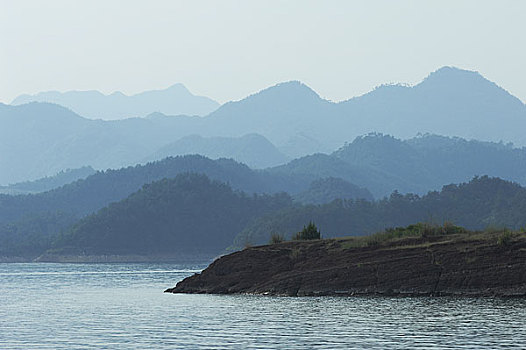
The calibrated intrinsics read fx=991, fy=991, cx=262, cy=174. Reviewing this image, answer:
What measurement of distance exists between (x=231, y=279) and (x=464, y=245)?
1839 centimetres

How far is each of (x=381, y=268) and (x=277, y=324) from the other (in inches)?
720

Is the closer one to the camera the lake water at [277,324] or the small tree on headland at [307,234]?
the lake water at [277,324]

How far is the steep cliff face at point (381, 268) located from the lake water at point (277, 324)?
9.53 feet

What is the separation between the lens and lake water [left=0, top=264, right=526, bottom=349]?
42.3m

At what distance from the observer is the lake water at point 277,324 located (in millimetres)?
42344

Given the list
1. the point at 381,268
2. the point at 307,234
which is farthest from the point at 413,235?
the point at 307,234

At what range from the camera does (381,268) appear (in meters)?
66.6

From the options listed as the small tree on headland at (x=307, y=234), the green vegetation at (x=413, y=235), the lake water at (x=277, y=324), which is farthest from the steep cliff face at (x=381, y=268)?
the small tree on headland at (x=307, y=234)

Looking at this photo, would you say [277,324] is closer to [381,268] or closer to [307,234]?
[381,268]

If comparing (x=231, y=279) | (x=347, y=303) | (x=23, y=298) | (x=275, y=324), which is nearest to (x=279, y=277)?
(x=231, y=279)

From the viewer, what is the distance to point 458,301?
2279 inches

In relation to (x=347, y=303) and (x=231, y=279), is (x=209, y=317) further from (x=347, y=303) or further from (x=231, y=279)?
(x=231, y=279)

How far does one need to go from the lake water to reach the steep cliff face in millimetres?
2906

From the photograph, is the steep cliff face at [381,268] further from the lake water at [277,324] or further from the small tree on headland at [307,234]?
the small tree on headland at [307,234]
